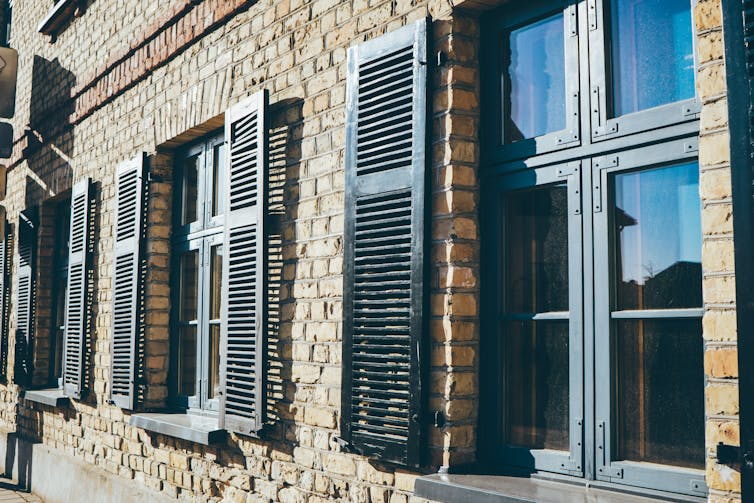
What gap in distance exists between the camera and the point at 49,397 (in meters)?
6.99

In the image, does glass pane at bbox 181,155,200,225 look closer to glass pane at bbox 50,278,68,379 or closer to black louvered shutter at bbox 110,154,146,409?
black louvered shutter at bbox 110,154,146,409

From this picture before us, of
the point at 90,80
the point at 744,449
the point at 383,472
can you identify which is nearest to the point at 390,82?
the point at 383,472

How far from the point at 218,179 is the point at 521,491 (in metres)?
3.02

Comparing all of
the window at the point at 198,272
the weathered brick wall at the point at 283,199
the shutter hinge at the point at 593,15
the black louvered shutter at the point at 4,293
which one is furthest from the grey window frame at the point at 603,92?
the black louvered shutter at the point at 4,293

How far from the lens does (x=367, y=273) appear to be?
3.49 metres

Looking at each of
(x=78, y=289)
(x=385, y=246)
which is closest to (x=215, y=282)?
(x=385, y=246)

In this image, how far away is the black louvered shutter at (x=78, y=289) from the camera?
6332mm

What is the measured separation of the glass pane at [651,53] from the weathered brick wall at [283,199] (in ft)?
2.04

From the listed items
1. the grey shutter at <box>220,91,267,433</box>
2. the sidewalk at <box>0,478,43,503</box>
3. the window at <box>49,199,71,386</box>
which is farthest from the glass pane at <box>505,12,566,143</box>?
the sidewalk at <box>0,478,43,503</box>

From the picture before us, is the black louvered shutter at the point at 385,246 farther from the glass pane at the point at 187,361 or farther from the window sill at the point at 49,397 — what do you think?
the window sill at the point at 49,397

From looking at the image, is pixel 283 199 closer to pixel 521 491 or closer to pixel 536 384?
pixel 536 384

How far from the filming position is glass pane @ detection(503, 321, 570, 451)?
2.96 metres

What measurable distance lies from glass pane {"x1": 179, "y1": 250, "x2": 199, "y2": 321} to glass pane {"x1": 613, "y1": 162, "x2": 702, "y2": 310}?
3.14 meters

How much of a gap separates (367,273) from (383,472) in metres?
0.81
